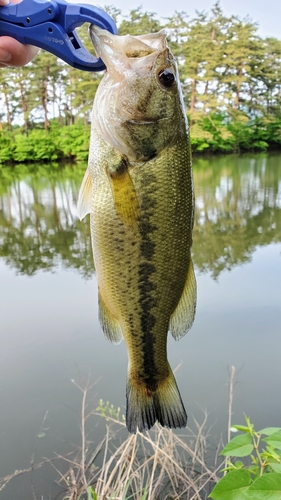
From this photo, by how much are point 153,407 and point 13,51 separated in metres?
1.35

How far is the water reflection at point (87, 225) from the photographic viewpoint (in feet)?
30.7

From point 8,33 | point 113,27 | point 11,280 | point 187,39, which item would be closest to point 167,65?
point 113,27

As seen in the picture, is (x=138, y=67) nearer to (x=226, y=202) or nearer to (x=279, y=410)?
(x=279, y=410)

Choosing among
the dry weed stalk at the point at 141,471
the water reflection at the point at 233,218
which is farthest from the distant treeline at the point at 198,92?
the dry weed stalk at the point at 141,471

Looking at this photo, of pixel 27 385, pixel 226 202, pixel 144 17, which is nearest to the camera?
pixel 27 385

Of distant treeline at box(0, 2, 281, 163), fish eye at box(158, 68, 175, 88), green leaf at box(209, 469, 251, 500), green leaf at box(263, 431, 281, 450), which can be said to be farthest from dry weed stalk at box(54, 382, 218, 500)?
distant treeline at box(0, 2, 281, 163)

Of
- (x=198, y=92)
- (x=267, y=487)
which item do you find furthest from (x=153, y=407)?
(x=198, y=92)

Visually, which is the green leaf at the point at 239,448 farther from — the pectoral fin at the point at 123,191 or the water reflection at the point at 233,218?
the water reflection at the point at 233,218

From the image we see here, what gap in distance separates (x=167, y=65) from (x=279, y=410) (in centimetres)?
379

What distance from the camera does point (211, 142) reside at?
1389 inches

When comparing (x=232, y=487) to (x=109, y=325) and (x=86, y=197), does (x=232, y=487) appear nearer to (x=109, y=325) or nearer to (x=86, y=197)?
(x=109, y=325)

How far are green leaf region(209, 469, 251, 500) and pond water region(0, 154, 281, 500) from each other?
2.37 m

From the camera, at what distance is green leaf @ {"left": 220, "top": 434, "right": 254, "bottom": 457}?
5.84 feet

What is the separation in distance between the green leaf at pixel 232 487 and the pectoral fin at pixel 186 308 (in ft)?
1.90
